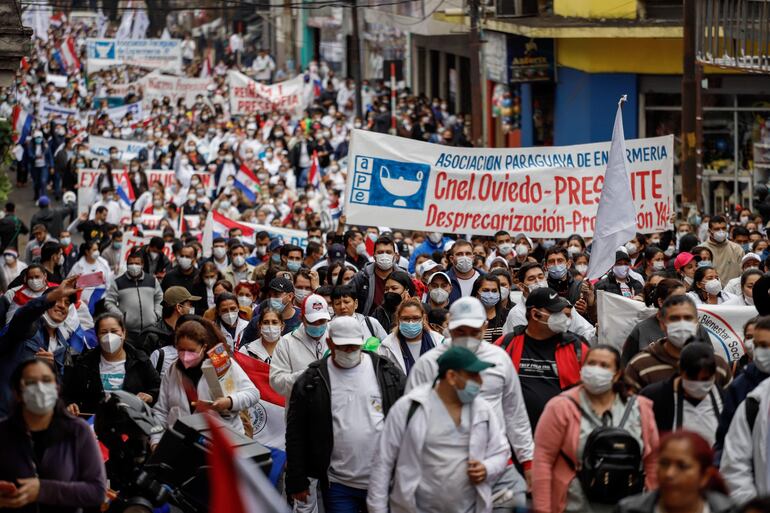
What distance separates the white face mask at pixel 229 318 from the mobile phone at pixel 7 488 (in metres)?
4.97

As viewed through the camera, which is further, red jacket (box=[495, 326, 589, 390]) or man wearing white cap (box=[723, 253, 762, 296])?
man wearing white cap (box=[723, 253, 762, 296])

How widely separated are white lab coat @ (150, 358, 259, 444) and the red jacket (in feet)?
4.67

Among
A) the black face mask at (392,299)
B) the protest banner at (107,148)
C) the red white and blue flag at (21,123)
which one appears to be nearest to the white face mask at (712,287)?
the black face mask at (392,299)

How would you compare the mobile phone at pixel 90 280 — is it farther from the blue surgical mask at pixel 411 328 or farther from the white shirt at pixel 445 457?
the white shirt at pixel 445 457

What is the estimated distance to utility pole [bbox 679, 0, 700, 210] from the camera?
67.3 ft

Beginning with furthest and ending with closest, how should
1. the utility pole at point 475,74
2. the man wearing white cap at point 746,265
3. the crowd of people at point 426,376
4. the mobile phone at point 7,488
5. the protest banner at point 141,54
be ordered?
the protest banner at point 141,54 → the utility pole at point 475,74 → the man wearing white cap at point 746,265 → the crowd of people at point 426,376 → the mobile phone at point 7,488

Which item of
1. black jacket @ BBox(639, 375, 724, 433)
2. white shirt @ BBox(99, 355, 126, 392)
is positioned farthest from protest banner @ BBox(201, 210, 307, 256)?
black jacket @ BBox(639, 375, 724, 433)

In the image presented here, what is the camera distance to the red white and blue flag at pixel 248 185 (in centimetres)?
2609

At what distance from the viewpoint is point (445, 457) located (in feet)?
22.5

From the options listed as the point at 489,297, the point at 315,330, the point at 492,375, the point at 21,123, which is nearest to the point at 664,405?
the point at 492,375

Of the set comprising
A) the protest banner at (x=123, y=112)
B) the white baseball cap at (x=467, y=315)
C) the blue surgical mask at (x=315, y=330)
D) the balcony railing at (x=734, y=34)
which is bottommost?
the protest banner at (x=123, y=112)

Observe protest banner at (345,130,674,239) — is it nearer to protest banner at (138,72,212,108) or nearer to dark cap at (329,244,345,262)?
dark cap at (329,244,345,262)

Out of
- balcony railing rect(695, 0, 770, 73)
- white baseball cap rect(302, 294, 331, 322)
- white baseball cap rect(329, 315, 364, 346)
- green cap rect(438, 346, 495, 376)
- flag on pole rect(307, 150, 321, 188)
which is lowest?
flag on pole rect(307, 150, 321, 188)

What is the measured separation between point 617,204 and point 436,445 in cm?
603
